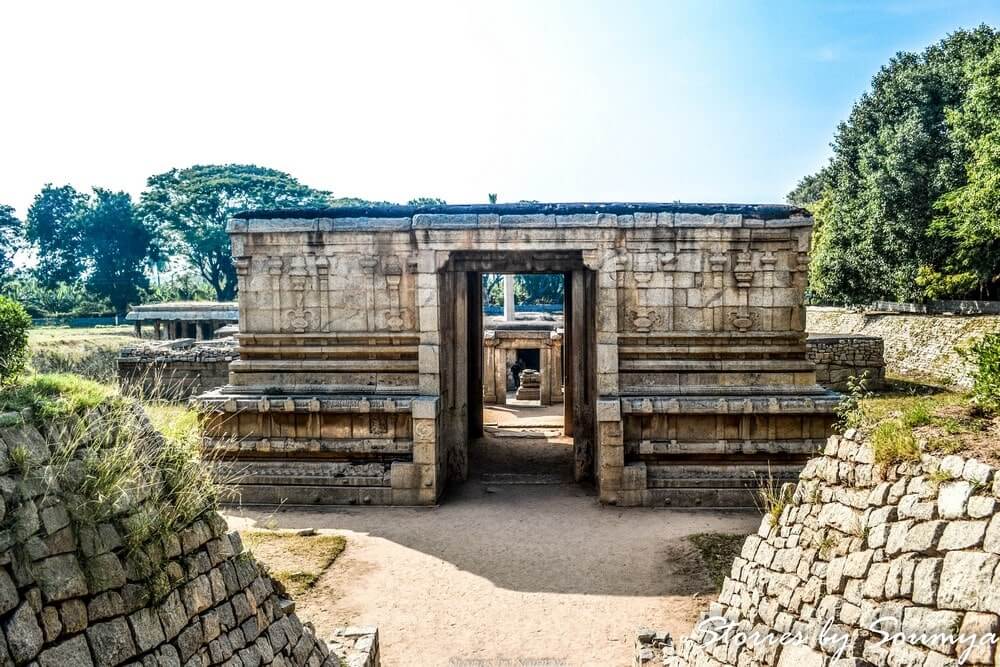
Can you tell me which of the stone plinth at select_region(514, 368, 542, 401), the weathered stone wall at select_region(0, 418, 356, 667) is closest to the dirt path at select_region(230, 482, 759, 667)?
the weathered stone wall at select_region(0, 418, 356, 667)

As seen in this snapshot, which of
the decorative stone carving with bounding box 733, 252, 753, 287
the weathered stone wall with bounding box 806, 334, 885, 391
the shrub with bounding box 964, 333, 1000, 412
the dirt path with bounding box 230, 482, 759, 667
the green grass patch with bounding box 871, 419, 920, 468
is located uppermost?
the decorative stone carving with bounding box 733, 252, 753, 287

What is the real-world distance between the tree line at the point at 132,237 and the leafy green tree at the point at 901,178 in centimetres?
2103

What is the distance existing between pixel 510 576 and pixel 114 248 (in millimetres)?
44832

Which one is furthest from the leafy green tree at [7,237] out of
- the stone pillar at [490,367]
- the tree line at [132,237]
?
the stone pillar at [490,367]

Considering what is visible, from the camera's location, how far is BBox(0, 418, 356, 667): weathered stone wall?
11.8 feet

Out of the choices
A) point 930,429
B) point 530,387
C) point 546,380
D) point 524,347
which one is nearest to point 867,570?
point 930,429

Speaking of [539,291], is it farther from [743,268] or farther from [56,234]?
[743,268]

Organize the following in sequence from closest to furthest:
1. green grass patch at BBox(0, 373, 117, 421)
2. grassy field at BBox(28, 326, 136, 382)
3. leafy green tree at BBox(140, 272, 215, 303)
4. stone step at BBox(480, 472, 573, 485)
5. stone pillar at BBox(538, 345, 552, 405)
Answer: green grass patch at BBox(0, 373, 117, 421) < stone step at BBox(480, 472, 573, 485) < grassy field at BBox(28, 326, 136, 382) < stone pillar at BBox(538, 345, 552, 405) < leafy green tree at BBox(140, 272, 215, 303)

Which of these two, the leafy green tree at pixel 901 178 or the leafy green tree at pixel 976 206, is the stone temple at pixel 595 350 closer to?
the leafy green tree at pixel 976 206

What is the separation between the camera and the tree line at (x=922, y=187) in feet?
69.5

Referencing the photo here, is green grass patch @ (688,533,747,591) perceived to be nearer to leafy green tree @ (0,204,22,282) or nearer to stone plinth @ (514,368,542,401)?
stone plinth @ (514,368,542,401)

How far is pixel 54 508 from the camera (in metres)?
3.88

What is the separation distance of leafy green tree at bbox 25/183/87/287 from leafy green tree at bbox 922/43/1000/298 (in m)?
46.0

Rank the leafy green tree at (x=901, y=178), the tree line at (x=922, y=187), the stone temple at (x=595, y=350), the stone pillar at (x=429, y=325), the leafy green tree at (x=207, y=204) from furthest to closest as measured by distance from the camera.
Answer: the leafy green tree at (x=207, y=204) → the leafy green tree at (x=901, y=178) → the tree line at (x=922, y=187) → the stone pillar at (x=429, y=325) → the stone temple at (x=595, y=350)
